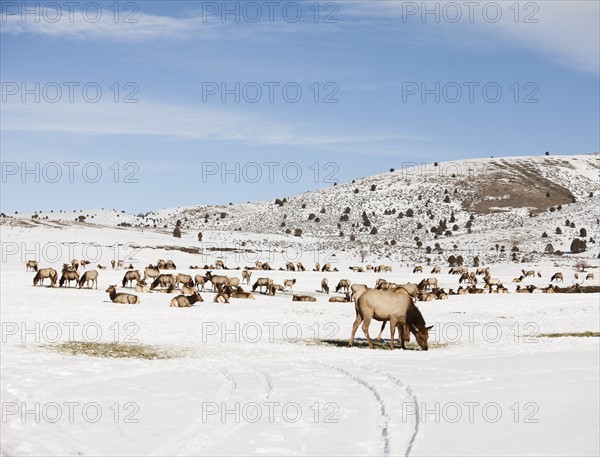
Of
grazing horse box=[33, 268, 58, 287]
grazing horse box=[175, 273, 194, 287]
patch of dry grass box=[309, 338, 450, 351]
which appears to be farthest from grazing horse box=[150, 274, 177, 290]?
patch of dry grass box=[309, 338, 450, 351]

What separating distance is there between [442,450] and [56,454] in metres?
5.03

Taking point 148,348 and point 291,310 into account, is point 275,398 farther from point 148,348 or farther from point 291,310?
point 291,310

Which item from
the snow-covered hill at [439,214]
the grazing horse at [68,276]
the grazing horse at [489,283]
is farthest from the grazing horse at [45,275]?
the snow-covered hill at [439,214]

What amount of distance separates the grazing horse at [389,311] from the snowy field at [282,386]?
0.89 metres

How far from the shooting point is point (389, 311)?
22828 millimetres

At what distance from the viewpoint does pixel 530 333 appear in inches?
1139

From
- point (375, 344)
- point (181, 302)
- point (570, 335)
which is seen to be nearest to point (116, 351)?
point (375, 344)

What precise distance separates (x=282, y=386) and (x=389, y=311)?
8595 millimetres

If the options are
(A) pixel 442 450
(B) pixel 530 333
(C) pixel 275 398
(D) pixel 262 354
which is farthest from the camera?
(B) pixel 530 333

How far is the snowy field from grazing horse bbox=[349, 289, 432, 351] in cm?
89

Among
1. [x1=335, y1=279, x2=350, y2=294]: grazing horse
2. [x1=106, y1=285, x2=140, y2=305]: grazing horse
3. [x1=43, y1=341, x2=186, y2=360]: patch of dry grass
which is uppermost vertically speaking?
[x1=335, y1=279, x2=350, y2=294]: grazing horse

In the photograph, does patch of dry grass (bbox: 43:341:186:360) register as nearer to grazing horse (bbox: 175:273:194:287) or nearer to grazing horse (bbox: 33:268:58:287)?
grazing horse (bbox: 33:268:58:287)

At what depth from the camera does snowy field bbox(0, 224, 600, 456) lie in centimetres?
990

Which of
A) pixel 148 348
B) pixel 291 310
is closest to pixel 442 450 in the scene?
pixel 148 348
